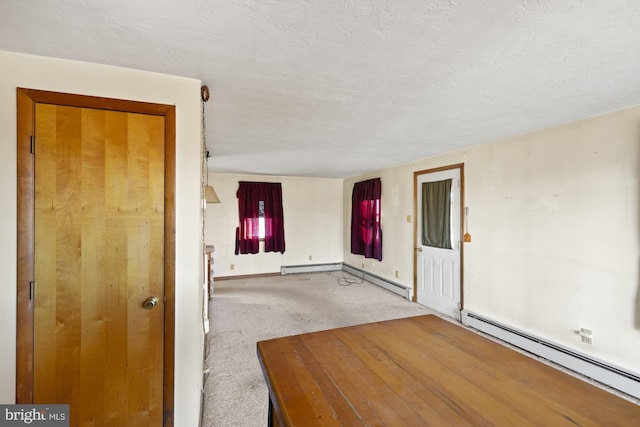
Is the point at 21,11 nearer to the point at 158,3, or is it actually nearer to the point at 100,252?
the point at 158,3

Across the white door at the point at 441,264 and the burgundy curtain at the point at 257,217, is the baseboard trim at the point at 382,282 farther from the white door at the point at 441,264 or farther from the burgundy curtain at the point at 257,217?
the burgundy curtain at the point at 257,217

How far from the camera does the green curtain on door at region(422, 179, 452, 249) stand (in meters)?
3.89

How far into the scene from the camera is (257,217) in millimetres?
5977

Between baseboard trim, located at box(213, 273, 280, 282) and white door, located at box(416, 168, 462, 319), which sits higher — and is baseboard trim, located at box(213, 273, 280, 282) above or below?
below

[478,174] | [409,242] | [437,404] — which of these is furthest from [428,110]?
[409,242]

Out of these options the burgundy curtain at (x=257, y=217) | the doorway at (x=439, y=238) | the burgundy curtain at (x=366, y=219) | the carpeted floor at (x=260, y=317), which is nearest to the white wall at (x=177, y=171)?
the carpeted floor at (x=260, y=317)

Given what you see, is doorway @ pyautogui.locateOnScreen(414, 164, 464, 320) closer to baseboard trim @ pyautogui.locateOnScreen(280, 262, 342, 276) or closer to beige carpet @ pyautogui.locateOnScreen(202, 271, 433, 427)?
beige carpet @ pyautogui.locateOnScreen(202, 271, 433, 427)

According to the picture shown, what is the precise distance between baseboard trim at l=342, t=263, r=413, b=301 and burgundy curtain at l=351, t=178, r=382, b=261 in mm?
371

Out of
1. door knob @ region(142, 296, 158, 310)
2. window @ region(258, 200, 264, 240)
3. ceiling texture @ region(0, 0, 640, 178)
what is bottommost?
door knob @ region(142, 296, 158, 310)

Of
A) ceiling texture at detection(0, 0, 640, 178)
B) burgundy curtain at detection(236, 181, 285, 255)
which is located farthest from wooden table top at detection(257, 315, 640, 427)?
burgundy curtain at detection(236, 181, 285, 255)

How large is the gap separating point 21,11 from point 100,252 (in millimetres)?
1067

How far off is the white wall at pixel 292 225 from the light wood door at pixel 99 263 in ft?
14.0

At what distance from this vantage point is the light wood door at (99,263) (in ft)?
4.69

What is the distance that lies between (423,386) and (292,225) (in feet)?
18.0
